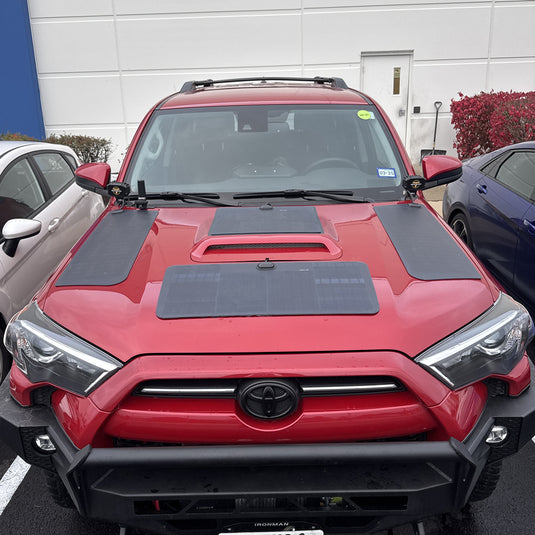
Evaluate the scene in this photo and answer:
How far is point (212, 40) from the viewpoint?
1138 centimetres

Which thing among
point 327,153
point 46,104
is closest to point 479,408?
point 327,153

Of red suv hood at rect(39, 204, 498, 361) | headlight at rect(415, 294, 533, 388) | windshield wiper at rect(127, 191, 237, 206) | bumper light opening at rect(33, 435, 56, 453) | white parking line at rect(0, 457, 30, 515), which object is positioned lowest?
white parking line at rect(0, 457, 30, 515)

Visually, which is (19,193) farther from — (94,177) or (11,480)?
(11,480)

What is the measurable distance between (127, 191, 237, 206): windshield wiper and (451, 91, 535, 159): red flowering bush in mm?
7259

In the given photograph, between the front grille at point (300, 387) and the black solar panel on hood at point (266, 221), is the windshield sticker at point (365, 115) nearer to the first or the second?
the black solar panel on hood at point (266, 221)

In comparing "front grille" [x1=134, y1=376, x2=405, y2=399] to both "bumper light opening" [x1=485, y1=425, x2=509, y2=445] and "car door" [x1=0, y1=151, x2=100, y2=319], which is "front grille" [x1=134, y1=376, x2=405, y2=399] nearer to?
"bumper light opening" [x1=485, y1=425, x2=509, y2=445]

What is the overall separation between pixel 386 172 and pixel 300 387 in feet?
5.79

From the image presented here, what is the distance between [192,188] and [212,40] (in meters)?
9.17

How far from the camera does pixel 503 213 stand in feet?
14.9

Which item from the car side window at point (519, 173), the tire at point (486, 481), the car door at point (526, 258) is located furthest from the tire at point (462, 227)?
the tire at point (486, 481)

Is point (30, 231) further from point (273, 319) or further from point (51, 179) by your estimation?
point (273, 319)

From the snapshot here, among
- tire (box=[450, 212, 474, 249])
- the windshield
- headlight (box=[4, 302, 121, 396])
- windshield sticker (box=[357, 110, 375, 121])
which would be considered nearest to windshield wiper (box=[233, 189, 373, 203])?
the windshield

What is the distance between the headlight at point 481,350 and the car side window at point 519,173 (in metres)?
2.54

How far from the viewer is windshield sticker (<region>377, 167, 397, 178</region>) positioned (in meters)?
3.27
